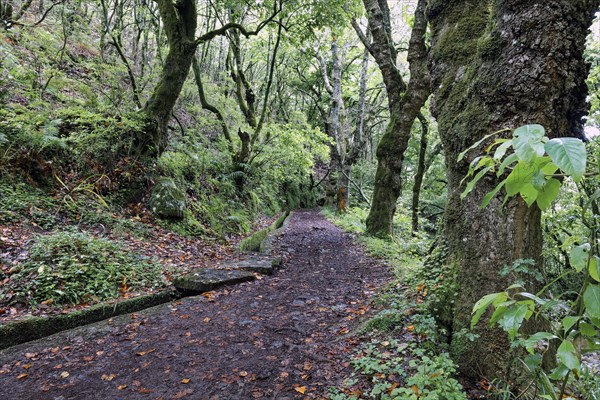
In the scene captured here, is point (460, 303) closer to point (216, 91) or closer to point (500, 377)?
point (500, 377)

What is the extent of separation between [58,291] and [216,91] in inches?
411

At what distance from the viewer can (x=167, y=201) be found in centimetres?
743

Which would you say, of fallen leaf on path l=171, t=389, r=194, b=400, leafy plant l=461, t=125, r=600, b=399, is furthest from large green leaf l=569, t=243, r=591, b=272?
fallen leaf on path l=171, t=389, r=194, b=400

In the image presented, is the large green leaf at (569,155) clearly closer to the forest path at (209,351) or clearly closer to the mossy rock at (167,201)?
the forest path at (209,351)

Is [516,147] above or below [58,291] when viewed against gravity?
above

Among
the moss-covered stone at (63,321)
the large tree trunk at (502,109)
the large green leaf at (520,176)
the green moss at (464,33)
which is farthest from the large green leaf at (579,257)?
the moss-covered stone at (63,321)

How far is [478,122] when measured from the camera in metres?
2.80

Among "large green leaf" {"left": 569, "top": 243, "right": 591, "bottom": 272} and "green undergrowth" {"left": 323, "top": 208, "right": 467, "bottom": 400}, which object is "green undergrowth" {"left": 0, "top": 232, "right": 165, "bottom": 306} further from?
"large green leaf" {"left": 569, "top": 243, "right": 591, "bottom": 272}

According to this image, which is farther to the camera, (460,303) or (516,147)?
(460,303)

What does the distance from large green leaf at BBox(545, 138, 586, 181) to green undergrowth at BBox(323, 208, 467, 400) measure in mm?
1792

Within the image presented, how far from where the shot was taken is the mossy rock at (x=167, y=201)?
7303mm

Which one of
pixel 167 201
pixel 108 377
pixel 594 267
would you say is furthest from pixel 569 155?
pixel 167 201

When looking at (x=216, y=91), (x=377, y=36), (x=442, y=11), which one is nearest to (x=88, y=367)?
(x=442, y=11)

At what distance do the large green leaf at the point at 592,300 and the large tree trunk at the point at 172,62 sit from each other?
8554mm
